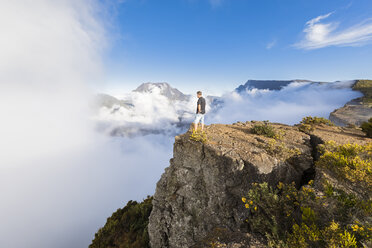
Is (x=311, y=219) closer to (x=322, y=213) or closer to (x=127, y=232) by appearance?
(x=322, y=213)

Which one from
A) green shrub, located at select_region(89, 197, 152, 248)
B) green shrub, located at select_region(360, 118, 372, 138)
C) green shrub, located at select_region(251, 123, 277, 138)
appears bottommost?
green shrub, located at select_region(89, 197, 152, 248)

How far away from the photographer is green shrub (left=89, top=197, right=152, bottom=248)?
15.6 meters

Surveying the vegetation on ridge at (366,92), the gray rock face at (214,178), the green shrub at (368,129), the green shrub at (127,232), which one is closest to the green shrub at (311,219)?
the gray rock face at (214,178)

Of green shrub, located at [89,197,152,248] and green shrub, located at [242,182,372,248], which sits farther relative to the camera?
green shrub, located at [89,197,152,248]

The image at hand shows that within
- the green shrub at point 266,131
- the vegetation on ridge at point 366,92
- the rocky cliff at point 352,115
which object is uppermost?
the vegetation on ridge at point 366,92

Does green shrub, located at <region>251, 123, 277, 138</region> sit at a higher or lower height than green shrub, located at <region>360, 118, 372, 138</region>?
higher

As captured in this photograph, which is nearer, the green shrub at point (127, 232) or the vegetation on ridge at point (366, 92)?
the green shrub at point (127, 232)

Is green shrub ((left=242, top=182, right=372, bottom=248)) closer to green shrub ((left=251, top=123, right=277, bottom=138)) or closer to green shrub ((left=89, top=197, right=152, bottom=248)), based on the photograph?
green shrub ((left=251, top=123, right=277, bottom=138))

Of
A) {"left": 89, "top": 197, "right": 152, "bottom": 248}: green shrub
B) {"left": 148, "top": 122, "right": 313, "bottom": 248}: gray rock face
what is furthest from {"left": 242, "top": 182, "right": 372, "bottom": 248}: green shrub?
{"left": 89, "top": 197, "right": 152, "bottom": 248}: green shrub

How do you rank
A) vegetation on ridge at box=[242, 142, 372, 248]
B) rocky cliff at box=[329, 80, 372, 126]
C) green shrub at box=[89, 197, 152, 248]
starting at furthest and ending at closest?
1. rocky cliff at box=[329, 80, 372, 126]
2. green shrub at box=[89, 197, 152, 248]
3. vegetation on ridge at box=[242, 142, 372, 248]

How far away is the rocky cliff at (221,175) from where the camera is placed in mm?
9008

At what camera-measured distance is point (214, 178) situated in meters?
10.0

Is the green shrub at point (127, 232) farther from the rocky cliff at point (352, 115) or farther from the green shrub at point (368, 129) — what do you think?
the rocky cliff at point (352, 115)

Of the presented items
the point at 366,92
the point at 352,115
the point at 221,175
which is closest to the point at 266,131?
the point at 221,175
